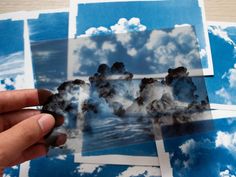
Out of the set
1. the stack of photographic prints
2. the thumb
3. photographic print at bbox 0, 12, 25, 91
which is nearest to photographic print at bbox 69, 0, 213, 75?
the stack of photographic prints

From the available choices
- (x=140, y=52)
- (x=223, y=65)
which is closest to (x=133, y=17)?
(x=140, y=52)

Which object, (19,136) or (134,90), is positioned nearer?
(19,136)

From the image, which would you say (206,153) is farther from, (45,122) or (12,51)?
(12,51)

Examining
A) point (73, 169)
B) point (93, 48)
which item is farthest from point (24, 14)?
point (73, 169)

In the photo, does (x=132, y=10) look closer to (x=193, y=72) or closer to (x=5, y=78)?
(x=193, y=72)

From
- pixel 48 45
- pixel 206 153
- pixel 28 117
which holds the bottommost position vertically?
pixel 206 153

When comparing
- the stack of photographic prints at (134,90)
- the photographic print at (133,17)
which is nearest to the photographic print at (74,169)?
the stack of photographic prints at (134,90)

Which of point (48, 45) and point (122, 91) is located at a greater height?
point (48, 45)

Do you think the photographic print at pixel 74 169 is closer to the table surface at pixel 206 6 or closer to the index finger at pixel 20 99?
the index finger at pixel 20 99
